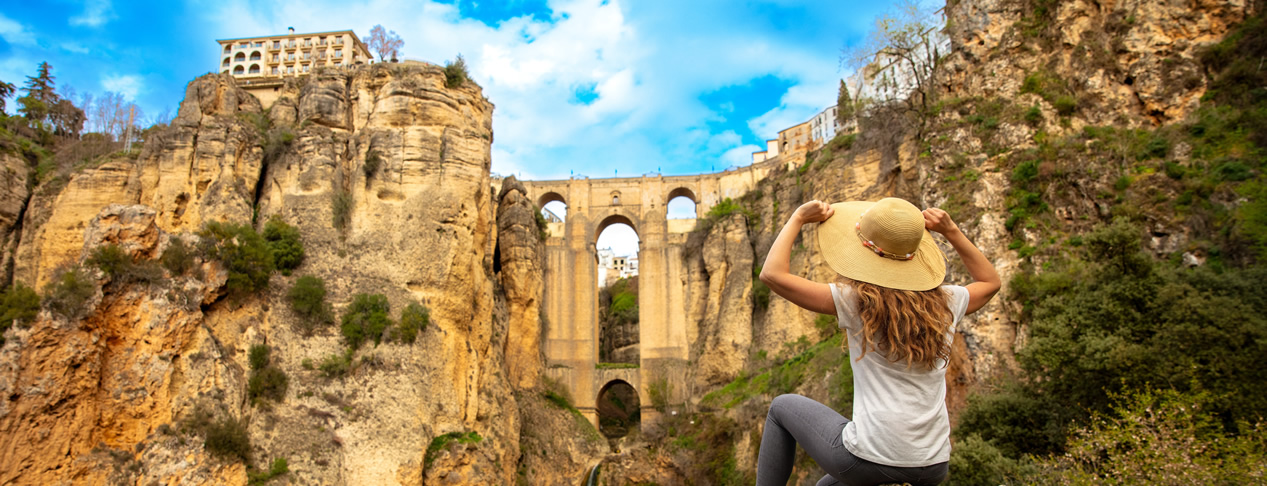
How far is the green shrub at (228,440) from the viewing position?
1836 cm

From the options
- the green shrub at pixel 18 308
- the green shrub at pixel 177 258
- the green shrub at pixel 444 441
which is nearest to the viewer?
the green shrub at pixel 18 308

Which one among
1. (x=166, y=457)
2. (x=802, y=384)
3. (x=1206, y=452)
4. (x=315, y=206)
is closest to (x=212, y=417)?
(x=166, y=457)

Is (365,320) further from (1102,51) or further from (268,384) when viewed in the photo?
(1102,51)

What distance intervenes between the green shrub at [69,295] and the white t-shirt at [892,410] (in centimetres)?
1926

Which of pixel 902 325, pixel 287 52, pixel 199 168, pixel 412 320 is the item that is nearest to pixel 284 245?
pixel 199 168

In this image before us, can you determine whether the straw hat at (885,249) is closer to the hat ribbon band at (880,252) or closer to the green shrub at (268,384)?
the hat ribbon band at (880,252)

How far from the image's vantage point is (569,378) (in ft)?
122

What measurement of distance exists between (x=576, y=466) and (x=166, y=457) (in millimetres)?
15665

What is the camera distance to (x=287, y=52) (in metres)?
51.4

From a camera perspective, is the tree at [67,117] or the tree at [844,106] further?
the tree at [67,117]

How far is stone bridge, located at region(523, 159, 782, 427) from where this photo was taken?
37625 millimetres

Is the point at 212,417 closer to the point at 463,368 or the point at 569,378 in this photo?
the point at 463,368

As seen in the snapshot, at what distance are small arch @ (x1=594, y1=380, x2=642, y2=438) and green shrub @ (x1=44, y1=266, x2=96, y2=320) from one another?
83.6 ft

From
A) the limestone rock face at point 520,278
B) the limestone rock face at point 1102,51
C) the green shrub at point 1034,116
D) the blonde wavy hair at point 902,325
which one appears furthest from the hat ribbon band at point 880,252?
the limestone rock face at point 520,278
